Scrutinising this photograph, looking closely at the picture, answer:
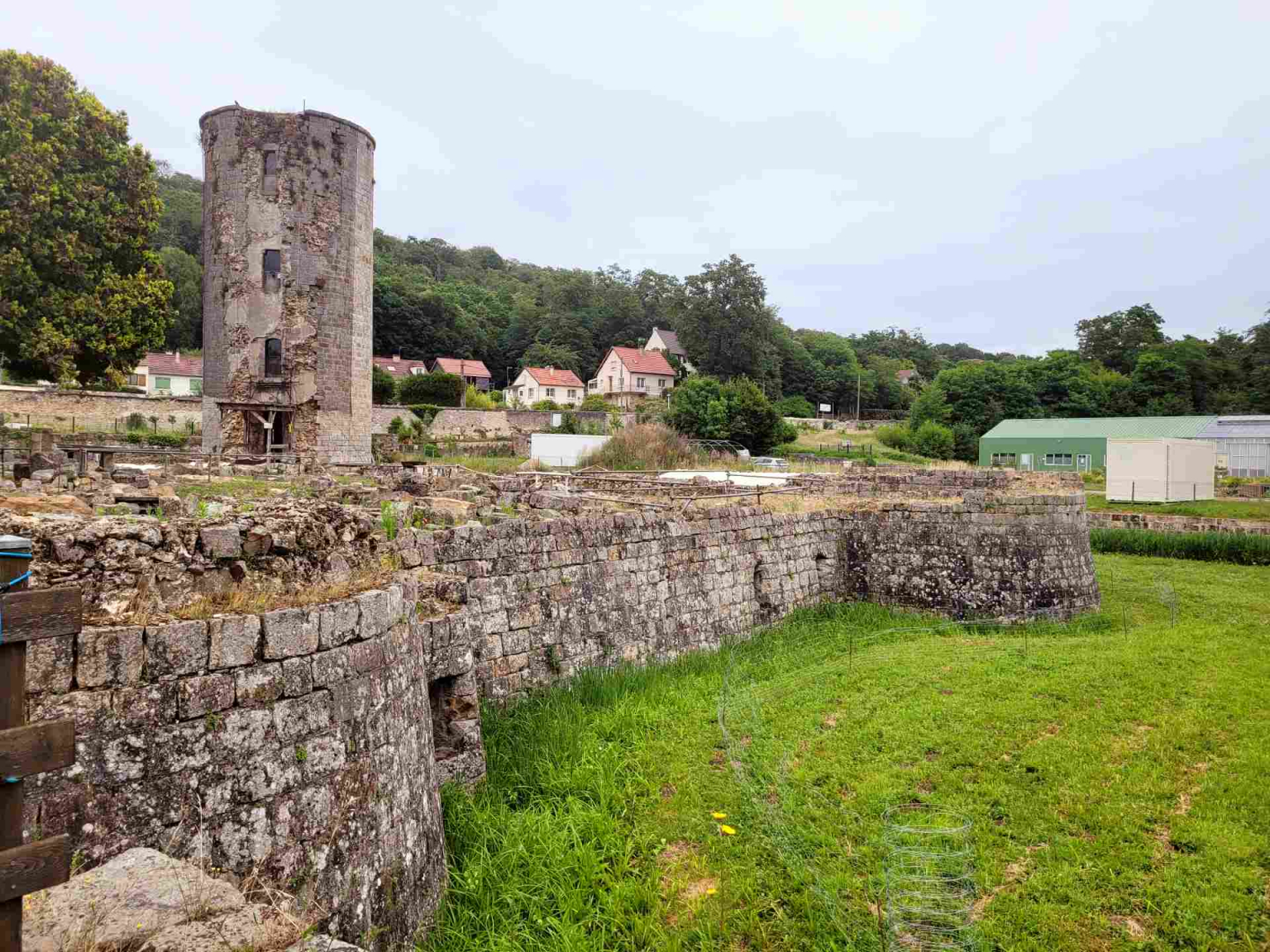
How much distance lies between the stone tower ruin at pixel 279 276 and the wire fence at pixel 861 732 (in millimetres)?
18276

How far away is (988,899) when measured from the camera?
4.91 meters

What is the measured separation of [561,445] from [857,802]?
28.9m

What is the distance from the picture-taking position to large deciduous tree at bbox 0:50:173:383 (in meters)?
21.3

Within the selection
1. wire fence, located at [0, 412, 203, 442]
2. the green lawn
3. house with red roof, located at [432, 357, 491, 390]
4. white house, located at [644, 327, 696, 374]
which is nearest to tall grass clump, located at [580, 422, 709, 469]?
wire fence, located at [0, 412, 203, 442]

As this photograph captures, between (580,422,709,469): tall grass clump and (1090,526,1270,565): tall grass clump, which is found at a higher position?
(580,422,709,469): tall grass clump

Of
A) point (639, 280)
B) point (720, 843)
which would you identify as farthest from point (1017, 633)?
point (639, 280)

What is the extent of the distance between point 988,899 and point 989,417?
195 feet

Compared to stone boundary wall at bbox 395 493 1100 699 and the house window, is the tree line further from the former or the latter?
stone boundary wall at bbox 395 493 1100 699

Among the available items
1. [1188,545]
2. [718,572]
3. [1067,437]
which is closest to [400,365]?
[1067,437]

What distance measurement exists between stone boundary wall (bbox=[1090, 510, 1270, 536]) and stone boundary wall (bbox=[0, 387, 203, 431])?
32.5 m

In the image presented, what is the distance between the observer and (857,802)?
19.9 ft

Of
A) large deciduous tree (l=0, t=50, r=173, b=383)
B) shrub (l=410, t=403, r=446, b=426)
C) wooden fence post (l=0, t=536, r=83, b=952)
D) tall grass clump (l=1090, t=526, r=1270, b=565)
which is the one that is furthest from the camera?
shrub (l=410, t=403, r=446, b=426)

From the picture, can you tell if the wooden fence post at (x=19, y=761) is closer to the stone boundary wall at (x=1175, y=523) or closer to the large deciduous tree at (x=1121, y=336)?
the stone boundary wall at (x=1175, y=523)

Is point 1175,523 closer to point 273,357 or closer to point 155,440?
point 273,357
